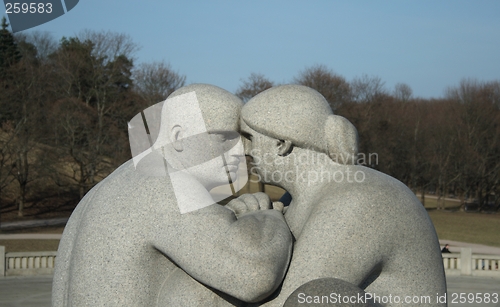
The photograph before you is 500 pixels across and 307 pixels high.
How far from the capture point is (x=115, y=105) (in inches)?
1350

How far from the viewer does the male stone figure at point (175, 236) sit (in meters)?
3.89

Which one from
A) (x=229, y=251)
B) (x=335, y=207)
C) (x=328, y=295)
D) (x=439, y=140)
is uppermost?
(x=335, y=207)

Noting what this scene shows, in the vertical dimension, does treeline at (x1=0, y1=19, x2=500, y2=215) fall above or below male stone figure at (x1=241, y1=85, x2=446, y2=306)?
below

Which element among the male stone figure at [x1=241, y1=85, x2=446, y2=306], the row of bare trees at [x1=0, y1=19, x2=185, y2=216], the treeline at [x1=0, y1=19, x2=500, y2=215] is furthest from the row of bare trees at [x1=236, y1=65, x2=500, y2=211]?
the male stone figure at [x1=241, y1=85, x2=446, y2=306]

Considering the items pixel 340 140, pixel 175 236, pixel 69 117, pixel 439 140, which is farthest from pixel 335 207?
pixel 439 140

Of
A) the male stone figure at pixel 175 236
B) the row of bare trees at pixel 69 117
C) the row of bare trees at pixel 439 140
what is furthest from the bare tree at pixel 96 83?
the male stone figure at pixel 175 236

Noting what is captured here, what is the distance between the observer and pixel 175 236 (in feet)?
13.0

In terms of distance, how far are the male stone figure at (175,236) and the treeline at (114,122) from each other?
83.1 feet

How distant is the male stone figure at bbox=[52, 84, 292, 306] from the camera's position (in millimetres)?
3887

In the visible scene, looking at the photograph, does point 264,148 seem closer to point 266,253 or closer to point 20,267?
point 266,253

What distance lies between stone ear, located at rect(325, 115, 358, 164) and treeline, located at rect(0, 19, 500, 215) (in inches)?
1011

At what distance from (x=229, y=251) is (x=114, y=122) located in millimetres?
29818

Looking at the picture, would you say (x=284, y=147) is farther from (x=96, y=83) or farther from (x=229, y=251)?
(x=96, y=83)

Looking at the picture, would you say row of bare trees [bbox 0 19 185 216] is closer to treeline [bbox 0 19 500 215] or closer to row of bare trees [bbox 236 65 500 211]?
treeline [bbox 0 19 500 215]
